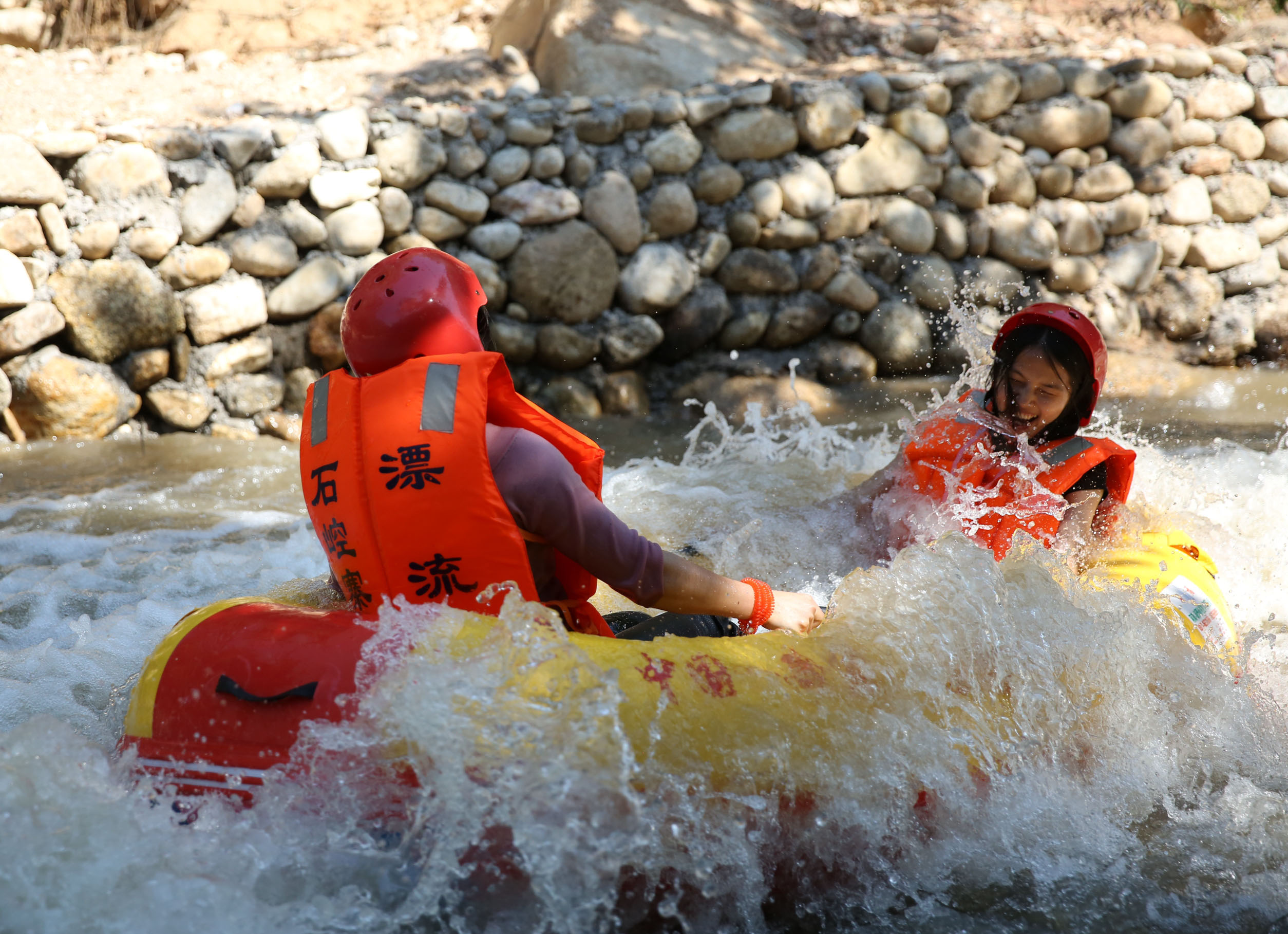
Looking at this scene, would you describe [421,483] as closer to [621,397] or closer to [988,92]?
[621,397]

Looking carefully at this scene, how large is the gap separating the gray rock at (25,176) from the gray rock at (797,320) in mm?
3838

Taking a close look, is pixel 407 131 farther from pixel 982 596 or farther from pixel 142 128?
pixel 982 596

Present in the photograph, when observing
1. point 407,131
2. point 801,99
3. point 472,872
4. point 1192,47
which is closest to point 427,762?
point 472,872

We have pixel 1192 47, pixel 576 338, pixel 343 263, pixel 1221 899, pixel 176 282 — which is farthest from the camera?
pixel 1192 47

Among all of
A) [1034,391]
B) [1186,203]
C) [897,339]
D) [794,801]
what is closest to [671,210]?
[897,339]

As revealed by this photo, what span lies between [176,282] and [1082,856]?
186 inches

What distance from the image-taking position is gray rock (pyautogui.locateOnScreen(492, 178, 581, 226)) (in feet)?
19.2

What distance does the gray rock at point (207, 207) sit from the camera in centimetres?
520

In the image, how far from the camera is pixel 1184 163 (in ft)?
23.4

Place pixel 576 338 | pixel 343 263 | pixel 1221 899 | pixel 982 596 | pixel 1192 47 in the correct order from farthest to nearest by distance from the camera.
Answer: pixel 1192 47
pixel 576 338
pixel 343 263
pixel 982 596
pixel 1221 899

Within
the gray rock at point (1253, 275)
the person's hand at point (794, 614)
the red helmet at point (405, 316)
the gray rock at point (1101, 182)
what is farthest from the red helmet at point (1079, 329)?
the gray rock at point (1253, 275)

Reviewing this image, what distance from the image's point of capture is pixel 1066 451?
294 cm

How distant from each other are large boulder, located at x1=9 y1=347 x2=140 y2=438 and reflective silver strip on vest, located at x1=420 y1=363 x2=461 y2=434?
3.74 meters

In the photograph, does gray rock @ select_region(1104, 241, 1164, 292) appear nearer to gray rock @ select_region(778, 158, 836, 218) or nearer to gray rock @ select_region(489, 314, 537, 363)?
gray rock @ select_region(778, 158, 836, 218)
